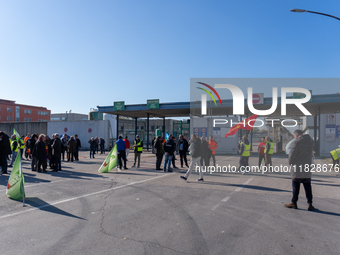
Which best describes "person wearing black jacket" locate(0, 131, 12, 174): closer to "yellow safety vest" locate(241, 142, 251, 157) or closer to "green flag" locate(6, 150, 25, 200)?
"green flag" locate(6, 150, 25, 200)

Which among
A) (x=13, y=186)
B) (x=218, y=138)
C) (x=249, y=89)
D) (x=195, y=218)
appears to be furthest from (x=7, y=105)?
(x=195, y=218)

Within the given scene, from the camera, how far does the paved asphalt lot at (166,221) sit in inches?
161

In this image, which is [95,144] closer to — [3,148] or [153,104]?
[153,104]

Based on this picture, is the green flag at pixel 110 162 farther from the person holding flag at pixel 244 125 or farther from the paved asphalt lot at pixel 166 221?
the person holding flag at pixel 244 125

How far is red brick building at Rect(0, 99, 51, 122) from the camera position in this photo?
215 ft

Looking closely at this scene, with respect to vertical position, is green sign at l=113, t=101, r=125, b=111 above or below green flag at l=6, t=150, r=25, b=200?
above

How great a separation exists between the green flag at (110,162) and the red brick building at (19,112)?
65232 millimetres

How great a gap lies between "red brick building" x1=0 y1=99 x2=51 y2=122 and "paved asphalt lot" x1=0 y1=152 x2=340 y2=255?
222 feet

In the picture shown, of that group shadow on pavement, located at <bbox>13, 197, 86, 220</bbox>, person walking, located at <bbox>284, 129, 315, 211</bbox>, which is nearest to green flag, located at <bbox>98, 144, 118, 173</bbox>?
shadow on pavement, located at <bbox>13, 197, 86, 220</bbox>

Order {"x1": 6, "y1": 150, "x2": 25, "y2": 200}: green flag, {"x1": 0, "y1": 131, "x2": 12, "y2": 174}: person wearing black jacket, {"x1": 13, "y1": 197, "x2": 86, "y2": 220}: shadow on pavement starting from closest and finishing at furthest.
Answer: {"x1": 13, "y1": 197, "x2": 86, "y2": 220}: shadow on pavement → {"x1": 6, "y1": 150, "x2": 25, "y2": 200}: green flag → {"x1": 0, "y1": 131, "x2": 12, "y2": 174}: person wearing black jacket

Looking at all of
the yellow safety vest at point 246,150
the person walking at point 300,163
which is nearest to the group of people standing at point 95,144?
the yellow safety vest at point 246,150

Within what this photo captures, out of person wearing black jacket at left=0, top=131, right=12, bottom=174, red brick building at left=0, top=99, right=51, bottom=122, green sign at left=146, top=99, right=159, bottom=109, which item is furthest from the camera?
red brick building at left=0, top=99, right=51, bottom=122

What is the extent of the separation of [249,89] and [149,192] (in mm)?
15084

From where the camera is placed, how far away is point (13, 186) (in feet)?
23.1
